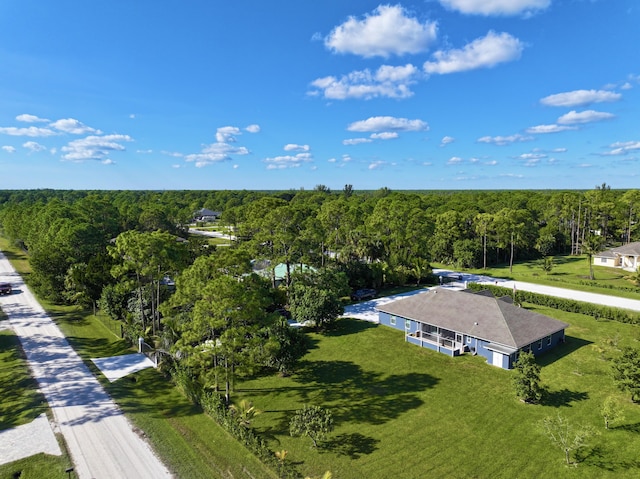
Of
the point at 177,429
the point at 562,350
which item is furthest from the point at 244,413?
the point at 562,350

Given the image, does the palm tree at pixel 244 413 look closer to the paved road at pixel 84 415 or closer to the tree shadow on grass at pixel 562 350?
the paved road at pixel 84 415

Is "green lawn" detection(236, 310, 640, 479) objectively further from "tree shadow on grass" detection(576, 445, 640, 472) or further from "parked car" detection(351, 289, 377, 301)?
"parked car" detection(351, 289, 377, 301)

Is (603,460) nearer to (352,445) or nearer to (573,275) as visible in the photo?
(352,445)

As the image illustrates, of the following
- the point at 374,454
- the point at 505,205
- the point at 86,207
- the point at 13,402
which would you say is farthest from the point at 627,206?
the point at 86,207

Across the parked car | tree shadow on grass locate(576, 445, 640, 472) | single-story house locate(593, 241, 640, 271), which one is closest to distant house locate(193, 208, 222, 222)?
the parked car

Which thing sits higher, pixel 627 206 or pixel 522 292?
pixel 627 206

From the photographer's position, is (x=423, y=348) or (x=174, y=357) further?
(x=423, y=348)

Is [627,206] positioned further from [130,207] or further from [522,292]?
[130,207]
